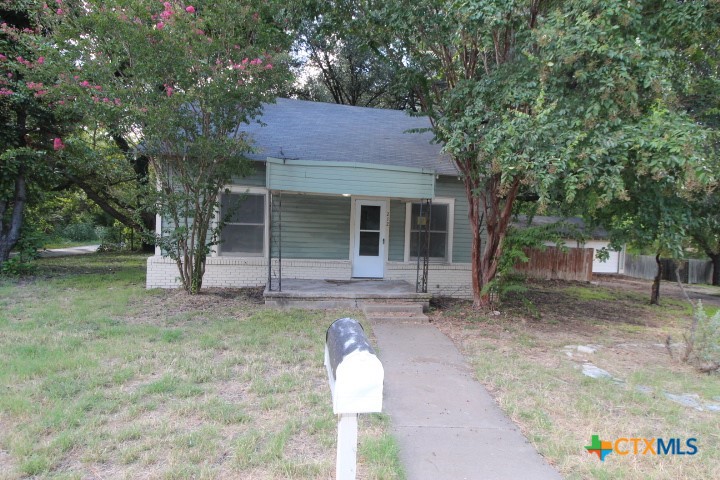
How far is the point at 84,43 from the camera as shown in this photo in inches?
255

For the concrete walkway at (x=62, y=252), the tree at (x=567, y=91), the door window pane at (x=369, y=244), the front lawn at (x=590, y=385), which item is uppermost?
the tree at (x=567, y=91)

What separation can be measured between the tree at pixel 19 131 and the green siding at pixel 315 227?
486 centimetres

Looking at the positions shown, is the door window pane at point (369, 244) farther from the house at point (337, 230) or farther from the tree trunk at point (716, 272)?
the tree trunk at point (716, 272)

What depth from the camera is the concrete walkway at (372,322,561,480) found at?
279 cm

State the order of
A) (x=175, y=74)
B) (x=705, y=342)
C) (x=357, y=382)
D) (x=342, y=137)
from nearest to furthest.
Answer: (x=357, y=382) → (x=705, y=342) → (x=175, y=74) → (x=342, y=137)

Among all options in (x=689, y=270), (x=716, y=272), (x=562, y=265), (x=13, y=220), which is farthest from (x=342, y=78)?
(x=716, y=272)

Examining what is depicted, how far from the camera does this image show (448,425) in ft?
11.2

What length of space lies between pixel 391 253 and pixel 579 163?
5456 mm

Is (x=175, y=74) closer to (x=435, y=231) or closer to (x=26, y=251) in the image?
(x=435, y=231)

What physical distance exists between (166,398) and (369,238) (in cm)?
673

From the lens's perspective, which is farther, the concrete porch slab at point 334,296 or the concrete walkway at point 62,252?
the concrete walkway at point 62,252

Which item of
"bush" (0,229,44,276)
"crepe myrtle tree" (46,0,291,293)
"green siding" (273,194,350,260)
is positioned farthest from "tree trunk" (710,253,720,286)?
"bush" (0,229,44,276)

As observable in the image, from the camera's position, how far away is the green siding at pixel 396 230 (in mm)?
9914

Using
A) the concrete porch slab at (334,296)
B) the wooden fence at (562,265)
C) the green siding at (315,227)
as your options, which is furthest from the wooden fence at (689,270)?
the concrete porch slab at (334,296)
